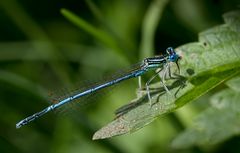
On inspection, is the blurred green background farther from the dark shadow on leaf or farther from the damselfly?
the dark shadow on leaf

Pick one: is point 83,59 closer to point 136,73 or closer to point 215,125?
point 136,73

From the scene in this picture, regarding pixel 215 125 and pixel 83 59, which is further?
pixel 83 59

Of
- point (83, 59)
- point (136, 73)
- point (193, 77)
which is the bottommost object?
point (193, 77)

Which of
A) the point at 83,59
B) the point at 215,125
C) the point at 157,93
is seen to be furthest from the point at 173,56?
the point at 83,59

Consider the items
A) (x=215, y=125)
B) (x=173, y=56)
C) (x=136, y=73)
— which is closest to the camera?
(x=173, y=56)

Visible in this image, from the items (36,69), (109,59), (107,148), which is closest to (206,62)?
(107,148)

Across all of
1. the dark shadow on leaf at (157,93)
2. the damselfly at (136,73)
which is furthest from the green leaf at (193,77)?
the damselfly at (136,73)

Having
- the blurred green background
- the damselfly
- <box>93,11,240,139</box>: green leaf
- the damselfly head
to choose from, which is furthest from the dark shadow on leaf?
the blurred green background
